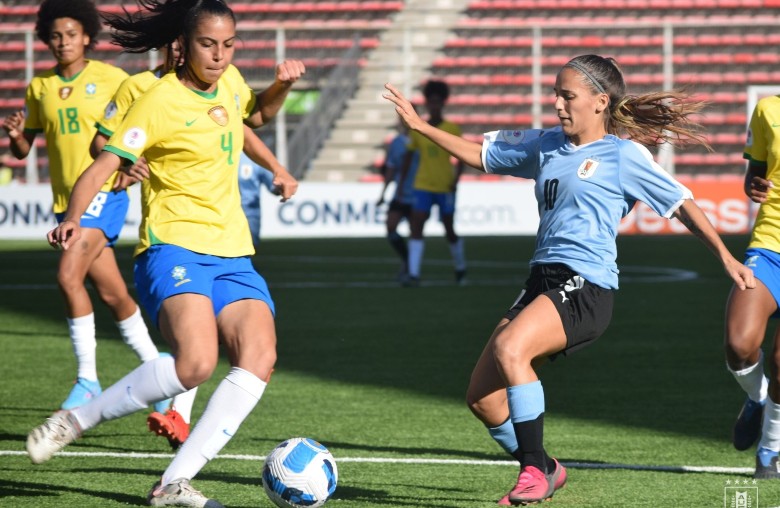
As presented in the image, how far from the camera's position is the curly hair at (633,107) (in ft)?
17.3

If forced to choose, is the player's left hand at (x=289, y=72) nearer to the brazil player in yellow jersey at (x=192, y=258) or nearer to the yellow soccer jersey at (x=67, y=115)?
the brazil player in yellow jersey at (x=192, y=258)

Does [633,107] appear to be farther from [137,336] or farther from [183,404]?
[137,336]

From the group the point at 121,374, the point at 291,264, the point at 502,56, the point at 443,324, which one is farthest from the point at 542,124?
the point at 121,374

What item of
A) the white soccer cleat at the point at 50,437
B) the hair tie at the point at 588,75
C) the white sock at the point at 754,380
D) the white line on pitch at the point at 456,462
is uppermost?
the hair tie at the point at 588,75

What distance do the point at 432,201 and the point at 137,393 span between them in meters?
11.1

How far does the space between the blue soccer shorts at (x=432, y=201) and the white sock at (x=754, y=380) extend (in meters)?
9.89

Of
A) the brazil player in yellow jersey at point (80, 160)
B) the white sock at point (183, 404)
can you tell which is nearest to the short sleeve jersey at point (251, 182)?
the brazil player in yellow jersey at point (80, 160)

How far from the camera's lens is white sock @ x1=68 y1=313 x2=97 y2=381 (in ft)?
24.1

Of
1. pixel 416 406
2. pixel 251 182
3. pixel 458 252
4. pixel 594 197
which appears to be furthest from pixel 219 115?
pixel 458 252

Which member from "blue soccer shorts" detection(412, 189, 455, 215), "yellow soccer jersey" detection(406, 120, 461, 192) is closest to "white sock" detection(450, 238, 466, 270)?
"blue soccer shorts" detection(412, 189, 455, 215)

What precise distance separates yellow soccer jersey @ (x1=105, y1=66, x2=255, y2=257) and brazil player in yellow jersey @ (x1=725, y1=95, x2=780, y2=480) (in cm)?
217

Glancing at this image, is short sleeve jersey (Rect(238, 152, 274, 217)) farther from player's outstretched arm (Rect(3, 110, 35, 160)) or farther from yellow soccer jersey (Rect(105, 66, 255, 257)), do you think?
yellow soccer jersey (Rect(105, 66, 255, 257))

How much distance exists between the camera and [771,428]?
19.0 feet

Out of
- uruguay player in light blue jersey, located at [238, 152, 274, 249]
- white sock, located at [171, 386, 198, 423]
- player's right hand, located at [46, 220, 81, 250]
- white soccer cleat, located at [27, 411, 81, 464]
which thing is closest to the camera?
player's right hand, located at [46, 220, 81, 250]
